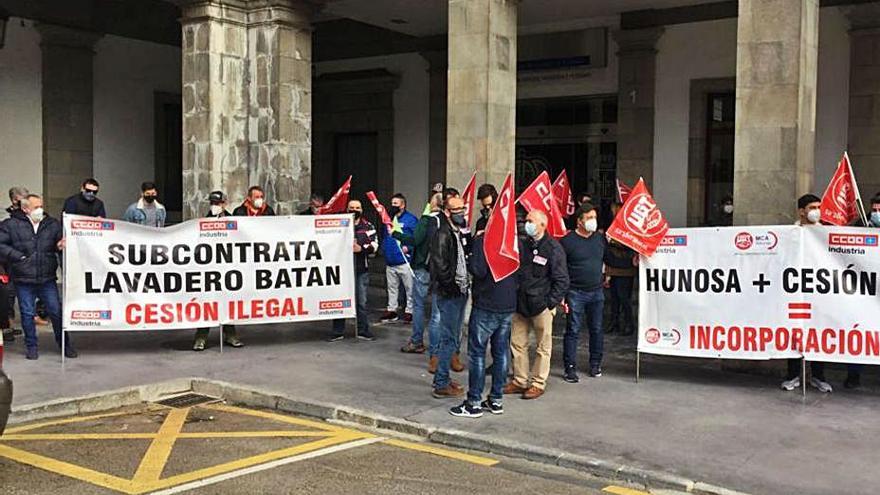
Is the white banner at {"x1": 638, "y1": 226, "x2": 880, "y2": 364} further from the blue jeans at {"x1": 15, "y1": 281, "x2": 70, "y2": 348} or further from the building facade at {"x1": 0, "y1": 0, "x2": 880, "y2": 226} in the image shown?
the blue jeans at {"x1": 15, "y1": 281, "x2": 70, "y2": 348}

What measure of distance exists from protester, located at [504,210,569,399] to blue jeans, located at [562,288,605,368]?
711 millimetres

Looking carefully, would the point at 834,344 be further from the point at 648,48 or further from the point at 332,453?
the point at 648,48

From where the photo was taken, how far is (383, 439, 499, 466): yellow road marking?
6676mm

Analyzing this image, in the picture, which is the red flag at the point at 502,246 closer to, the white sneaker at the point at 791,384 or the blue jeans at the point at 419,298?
the blue jeans at the point at 419,298

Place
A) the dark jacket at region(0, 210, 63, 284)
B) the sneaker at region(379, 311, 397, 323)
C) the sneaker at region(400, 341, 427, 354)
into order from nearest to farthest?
the dark jacket at region(0, 210, 63, 284)
the sneaker at region(400, 341, 427, 354)
the sneaker at region(379, 311, 397, 323)

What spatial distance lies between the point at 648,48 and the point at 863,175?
4225mm

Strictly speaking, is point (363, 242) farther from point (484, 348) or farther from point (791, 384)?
point (791, 384)

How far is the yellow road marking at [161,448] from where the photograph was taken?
6.22m

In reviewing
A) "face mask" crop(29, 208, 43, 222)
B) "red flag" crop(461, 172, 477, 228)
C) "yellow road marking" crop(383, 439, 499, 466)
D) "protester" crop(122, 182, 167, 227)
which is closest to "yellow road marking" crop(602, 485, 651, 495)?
"yellow road marking" crop(383, 439, 499, 466)

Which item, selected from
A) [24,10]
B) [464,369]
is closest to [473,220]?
[464,369]

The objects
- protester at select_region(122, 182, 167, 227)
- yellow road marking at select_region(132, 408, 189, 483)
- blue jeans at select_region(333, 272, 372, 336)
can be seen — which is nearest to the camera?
yellow road marking at select_region(132, 408, 189, 483)

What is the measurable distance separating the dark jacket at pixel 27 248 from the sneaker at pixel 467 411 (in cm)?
512

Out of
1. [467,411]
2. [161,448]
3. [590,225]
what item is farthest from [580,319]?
[161,448]

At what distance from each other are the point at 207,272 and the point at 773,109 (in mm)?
6600
